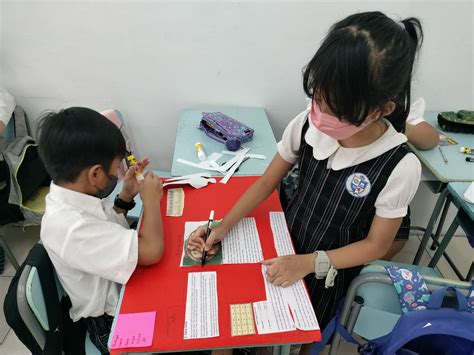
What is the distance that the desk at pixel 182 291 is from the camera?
0.77 m

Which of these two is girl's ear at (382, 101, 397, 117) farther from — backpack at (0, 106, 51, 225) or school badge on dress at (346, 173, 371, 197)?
backpack at (0, 106, 51, 225)

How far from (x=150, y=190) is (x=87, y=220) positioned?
23cm

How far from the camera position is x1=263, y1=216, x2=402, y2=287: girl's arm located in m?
0.92

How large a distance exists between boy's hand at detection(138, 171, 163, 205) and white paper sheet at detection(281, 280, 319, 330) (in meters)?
0.49

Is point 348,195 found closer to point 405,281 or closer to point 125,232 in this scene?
point 405,281

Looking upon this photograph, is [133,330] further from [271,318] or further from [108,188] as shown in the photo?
[108,188]

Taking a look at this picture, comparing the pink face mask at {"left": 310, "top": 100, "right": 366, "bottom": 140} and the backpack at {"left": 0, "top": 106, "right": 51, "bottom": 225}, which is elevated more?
the pink face mask at {"left": 310, "top": 100, "right": 366, "bottom": 140}

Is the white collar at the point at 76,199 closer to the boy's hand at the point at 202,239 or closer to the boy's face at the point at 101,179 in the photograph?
the boy's face at the point at 101,179

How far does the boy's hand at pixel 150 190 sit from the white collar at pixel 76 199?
0.48 ft

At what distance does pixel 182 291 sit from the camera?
887 mm

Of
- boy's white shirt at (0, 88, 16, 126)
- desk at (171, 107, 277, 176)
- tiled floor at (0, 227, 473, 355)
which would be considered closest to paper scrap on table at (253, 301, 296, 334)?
desk at (171, 107, 277, 176)

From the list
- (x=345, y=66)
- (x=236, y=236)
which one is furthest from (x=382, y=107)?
(x=236, y=236)

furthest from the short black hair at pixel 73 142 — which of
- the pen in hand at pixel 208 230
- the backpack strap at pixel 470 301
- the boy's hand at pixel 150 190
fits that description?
the backpack strap at pixel 470 301

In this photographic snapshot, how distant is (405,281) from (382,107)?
0.42 m
